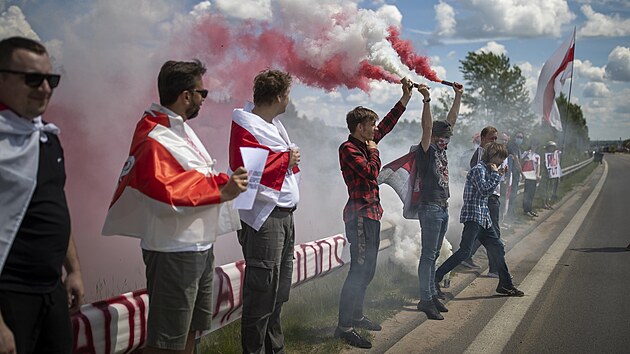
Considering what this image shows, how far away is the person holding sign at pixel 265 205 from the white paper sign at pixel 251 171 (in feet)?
0.10

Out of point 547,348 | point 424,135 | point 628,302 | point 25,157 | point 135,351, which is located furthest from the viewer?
point 628,302

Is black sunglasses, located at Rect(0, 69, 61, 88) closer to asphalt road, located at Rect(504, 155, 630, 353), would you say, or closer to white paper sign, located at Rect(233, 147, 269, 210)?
white paper sign, located at Rect(233, 147, 269, 210)

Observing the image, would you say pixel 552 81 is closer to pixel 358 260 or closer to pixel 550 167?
pixel 550 167

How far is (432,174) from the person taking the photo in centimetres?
561

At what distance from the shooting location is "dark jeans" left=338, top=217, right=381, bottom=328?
4781mm

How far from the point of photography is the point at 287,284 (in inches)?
153

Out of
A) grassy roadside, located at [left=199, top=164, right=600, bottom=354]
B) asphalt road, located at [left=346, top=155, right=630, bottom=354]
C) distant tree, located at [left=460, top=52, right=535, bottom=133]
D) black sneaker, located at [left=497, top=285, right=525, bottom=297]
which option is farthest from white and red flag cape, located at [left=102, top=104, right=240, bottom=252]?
distant tree, located at [left=460, top=52, right=535, bottom=133]

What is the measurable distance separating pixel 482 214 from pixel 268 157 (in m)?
3.51

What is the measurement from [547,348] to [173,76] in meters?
3.64

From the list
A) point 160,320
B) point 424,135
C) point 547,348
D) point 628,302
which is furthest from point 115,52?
point 628,302

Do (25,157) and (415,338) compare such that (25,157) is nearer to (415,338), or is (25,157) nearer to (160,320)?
(160,320)

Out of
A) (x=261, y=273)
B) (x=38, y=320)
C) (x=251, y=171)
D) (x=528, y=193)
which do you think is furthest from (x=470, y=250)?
(x=528, y=193)

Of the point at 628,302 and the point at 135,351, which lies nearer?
the point at 135,351

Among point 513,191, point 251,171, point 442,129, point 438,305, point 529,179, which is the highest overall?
point 442,129
